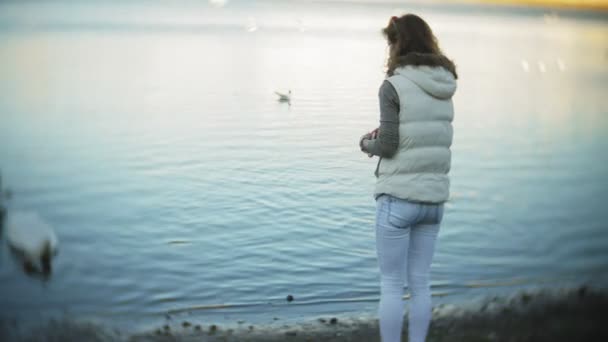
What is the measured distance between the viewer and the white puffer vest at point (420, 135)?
148 inches

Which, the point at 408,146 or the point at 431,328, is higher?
the point at 408,146

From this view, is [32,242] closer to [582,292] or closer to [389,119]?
[389,119]

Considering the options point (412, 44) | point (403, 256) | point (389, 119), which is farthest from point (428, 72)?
point (403, 256)

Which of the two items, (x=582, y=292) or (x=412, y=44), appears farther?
(x=582, y=292)

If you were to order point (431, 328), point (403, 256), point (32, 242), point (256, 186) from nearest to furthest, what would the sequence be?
point (403, 256) → point (431, 328) → point (32, 242) → point (256, 186)

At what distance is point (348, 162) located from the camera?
11469 millimetres

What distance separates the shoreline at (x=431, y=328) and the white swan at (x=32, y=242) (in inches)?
42.7

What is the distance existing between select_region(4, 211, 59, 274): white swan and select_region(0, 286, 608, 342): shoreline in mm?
1083

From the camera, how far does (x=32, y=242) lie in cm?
670

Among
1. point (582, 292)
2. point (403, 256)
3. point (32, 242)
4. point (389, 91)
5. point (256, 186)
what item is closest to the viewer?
point (389, 91)

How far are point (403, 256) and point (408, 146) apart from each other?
1.72 feet

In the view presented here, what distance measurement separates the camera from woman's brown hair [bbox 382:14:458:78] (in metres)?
3.77

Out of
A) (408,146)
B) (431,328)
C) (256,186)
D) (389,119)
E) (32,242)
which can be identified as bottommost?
(431,328)

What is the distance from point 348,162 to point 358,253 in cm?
401
